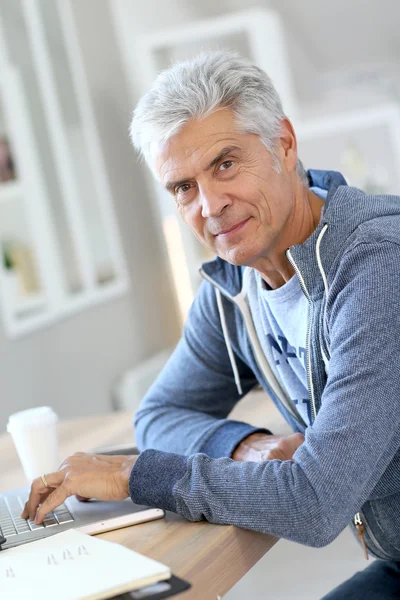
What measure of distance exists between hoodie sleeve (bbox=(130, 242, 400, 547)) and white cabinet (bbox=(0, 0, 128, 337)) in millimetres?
2068

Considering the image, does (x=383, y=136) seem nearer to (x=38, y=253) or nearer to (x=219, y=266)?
(x=38, y=253)

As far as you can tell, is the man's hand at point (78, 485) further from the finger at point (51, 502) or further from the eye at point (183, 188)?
the eye at point (183, 188)

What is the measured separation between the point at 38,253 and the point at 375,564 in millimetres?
2123

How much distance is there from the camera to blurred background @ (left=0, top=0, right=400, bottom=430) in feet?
10.5

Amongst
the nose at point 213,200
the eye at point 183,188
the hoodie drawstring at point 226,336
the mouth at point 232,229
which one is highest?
the eye at point 183,188

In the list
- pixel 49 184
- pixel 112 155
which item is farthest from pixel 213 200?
pixel 112 155

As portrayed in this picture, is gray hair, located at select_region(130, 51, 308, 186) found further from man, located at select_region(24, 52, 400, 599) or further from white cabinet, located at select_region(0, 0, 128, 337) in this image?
white cabinet, located at select_region(0, 0, 128, 337)

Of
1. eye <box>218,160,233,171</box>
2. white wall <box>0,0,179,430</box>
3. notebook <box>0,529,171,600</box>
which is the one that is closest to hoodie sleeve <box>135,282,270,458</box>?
eye <box>218,160,233,171</box>

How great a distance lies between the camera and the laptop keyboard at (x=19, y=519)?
113 cm

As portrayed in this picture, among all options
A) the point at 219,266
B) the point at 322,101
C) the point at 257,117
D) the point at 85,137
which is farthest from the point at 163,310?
the point at 257,117

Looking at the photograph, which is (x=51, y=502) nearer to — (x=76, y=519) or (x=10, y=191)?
(x=76, y=519)

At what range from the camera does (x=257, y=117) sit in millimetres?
1216

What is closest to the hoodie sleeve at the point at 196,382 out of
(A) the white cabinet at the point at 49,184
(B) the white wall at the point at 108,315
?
(A) the white cabinet at the point at 49,184

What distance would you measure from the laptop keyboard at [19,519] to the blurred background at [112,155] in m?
1.85
